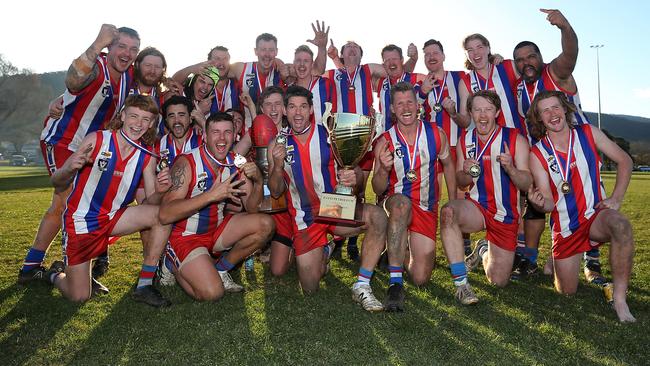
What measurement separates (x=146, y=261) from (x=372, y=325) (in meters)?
2.12

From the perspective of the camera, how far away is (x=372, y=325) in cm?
345

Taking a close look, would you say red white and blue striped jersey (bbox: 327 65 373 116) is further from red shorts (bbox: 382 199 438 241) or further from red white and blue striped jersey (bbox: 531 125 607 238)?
red white and blue striped jersey (bbox: 531 125 607 238)

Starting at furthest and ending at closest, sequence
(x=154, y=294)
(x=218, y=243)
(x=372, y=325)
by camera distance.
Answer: (x=218, y=243) < (x=154, y=294) < (x=372, y=325)

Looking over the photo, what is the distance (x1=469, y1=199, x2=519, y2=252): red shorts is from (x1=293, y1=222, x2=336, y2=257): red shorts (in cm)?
149

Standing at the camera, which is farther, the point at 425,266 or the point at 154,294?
the point at 425,266

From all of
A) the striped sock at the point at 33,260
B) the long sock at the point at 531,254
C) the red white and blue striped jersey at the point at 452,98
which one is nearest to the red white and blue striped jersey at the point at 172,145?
the striped sock at the point at 33,260

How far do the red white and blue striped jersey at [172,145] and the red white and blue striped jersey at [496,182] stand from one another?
9.28 ft

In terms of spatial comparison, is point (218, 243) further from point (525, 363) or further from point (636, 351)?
point (636, 351)

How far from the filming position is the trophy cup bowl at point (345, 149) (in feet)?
12.8

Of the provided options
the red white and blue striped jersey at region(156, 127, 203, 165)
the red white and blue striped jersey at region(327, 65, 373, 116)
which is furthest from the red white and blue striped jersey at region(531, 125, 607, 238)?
the red white and blue striped jersey at region(156, 127, 203, 165)

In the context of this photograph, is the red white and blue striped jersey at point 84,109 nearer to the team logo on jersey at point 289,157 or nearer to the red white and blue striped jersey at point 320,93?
the team logo on jersey at point 289,157

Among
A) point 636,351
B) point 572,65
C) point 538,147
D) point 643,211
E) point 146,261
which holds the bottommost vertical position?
point 643,211

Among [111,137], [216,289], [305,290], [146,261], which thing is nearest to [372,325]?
[305,290]

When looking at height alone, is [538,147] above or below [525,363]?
above
